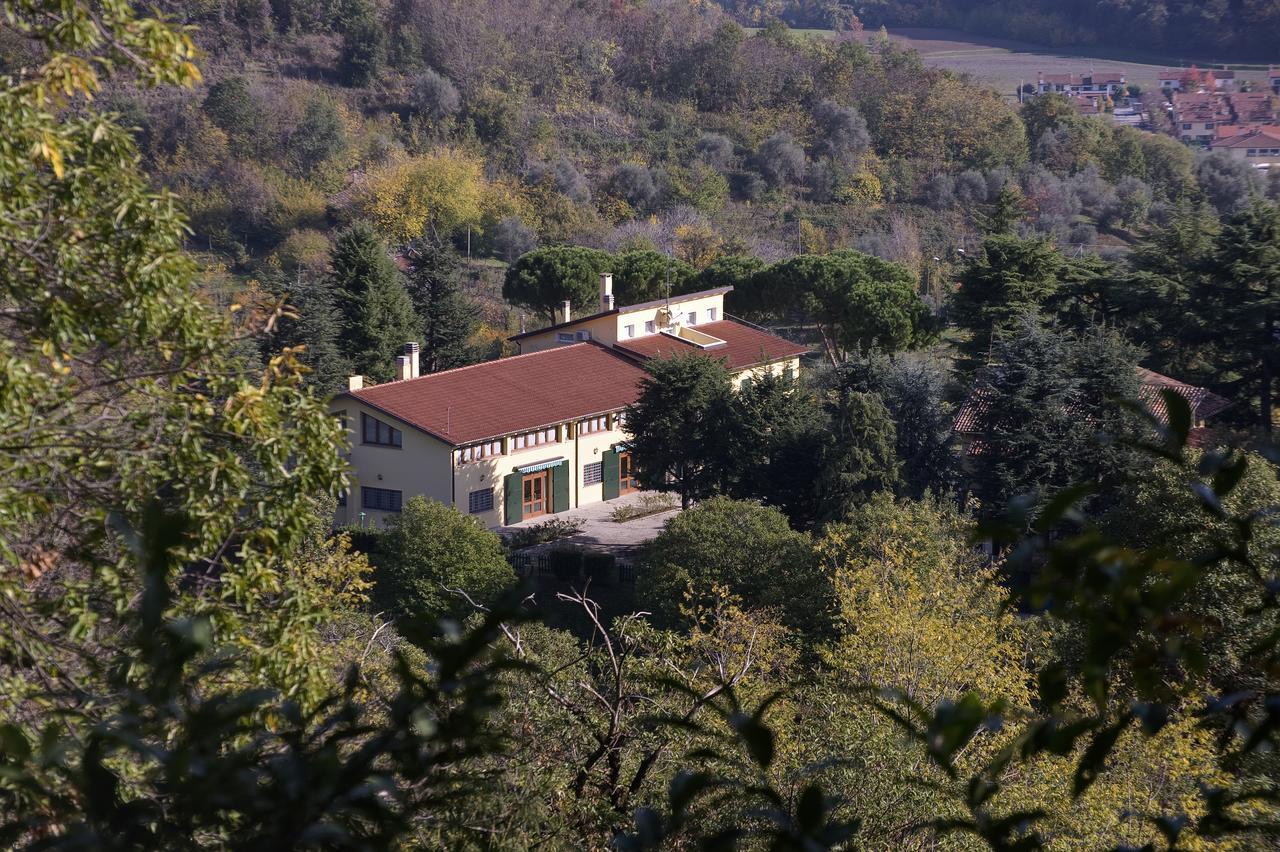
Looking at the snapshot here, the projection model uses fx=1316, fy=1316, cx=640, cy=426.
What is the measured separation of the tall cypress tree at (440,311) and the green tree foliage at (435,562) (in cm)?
1217

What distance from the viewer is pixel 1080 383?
19.7m

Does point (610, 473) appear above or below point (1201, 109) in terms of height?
below

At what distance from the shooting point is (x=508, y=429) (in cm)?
2384

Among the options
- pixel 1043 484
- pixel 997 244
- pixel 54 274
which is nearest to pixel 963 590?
pixel 1043 484

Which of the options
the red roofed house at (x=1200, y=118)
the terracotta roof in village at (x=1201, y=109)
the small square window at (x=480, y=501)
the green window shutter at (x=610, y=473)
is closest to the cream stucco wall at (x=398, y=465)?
the small square window at (x=480, y=501)

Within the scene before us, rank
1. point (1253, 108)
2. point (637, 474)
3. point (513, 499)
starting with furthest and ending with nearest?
point (1253, 108)
point (513, 499)
point (637, 474)

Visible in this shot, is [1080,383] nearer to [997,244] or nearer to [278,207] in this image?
[997,244]

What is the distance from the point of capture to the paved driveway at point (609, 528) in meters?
22.7

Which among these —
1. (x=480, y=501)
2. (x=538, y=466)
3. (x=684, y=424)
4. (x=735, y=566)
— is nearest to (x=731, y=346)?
(x=538, y=466)

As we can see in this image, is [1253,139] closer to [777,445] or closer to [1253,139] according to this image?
[1253,139]

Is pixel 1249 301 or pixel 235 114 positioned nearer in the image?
pixel 1249 301

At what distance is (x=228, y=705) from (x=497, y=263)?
41600mm

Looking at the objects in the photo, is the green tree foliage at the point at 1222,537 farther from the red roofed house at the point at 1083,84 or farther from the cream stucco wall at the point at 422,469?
the red roofed house at the point at 1083,84

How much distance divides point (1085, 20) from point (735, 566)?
77650mm
